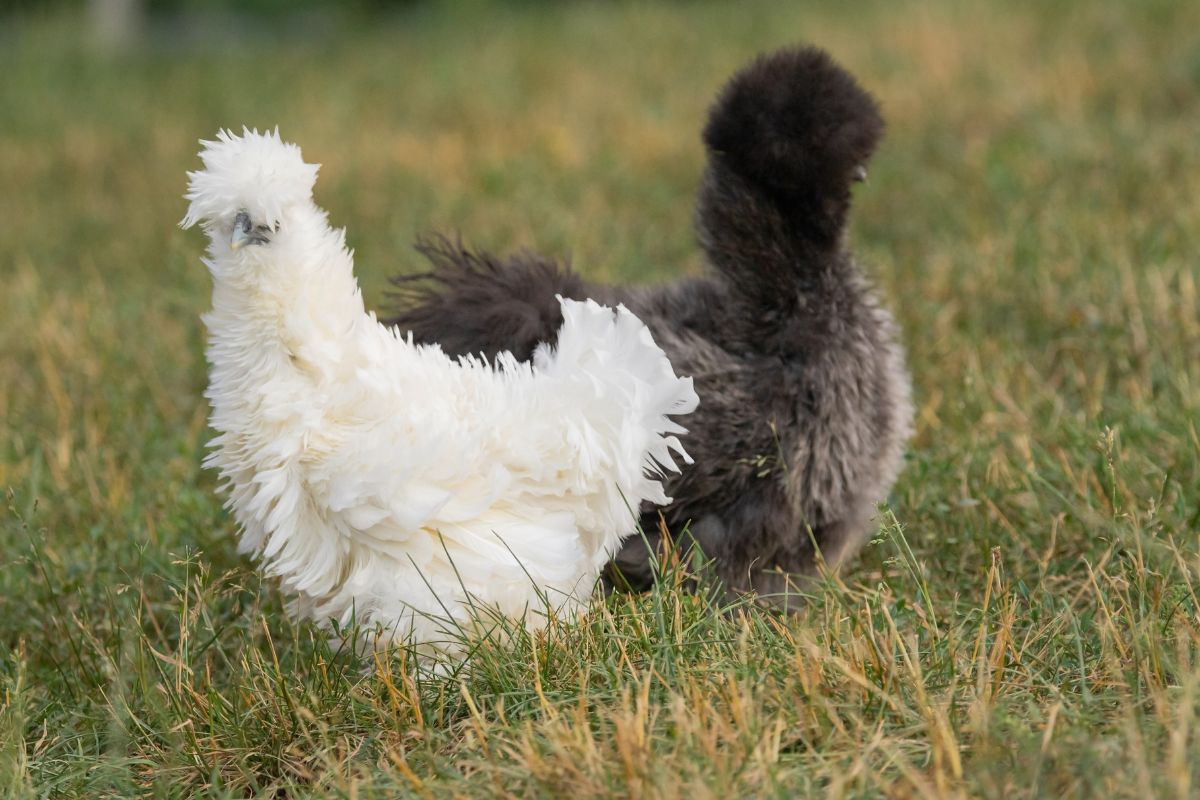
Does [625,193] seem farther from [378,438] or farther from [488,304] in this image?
[378,438]

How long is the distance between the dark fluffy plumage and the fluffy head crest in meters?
0.94

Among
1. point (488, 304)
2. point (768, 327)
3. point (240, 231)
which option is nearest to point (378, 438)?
point (240, 231)

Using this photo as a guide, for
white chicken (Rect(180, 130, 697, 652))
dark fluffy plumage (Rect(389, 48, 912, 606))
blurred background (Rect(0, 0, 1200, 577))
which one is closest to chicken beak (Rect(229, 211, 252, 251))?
white chicken (Rect(180, 130, 697, 652))

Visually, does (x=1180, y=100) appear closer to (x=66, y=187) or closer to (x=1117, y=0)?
(x=1117, y=0)

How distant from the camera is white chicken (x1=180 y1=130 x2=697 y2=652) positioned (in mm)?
3098

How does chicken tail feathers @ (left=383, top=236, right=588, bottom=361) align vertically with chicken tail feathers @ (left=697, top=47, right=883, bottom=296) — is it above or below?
below

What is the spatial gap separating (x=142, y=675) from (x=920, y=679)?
5.97 ft

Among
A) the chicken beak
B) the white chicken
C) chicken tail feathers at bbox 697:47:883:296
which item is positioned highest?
chicken tail feathers at bbox 697:47:883:296

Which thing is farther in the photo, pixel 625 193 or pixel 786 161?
pixel 625 193

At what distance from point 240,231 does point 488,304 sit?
1106 mm

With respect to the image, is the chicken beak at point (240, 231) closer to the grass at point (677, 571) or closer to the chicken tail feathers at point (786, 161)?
the grass at point (677, 571)

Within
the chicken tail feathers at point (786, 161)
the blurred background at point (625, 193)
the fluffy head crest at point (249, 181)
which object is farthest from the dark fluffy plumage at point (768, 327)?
the fluffy head crest at point (249, 181)

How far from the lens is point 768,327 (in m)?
4.05

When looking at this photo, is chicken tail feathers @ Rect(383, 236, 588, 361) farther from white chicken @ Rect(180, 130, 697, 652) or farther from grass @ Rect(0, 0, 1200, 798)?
grass @ Rect(0, 0, 1200, 798)
